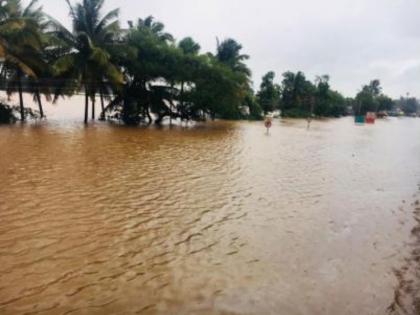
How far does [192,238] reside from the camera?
577cm

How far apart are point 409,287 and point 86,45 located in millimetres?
22135

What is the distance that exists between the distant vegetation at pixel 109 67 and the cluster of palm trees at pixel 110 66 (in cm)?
5

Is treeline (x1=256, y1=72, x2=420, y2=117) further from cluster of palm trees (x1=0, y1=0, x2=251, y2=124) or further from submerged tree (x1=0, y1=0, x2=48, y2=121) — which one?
submerged tree (x1=0, y1=0, x2=48, y2=121)

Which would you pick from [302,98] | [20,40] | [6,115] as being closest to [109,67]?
[20,40]

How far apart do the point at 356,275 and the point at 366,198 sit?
4.76 metres

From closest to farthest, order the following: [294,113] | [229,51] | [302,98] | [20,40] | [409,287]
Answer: [409,287], [20,40], [229,51], [294,113], [302,98]

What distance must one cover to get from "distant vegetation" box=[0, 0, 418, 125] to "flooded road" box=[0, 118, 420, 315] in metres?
11.1

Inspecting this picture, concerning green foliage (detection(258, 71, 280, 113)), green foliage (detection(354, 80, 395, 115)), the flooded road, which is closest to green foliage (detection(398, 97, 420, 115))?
green foliage (detection(354, 80, 395, 115))

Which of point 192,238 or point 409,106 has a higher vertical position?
point 409,106

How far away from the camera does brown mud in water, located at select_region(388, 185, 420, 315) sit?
162 inches

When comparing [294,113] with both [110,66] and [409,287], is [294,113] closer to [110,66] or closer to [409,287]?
[110,66]

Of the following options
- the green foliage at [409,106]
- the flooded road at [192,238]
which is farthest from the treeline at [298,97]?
the green foliage at [409,106]

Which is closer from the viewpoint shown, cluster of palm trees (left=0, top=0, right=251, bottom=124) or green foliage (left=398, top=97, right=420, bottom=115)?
cluster of palm trees (left=0, top=0, right=251, bottom=124)

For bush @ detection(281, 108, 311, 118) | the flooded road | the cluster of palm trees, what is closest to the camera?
the flooded road
